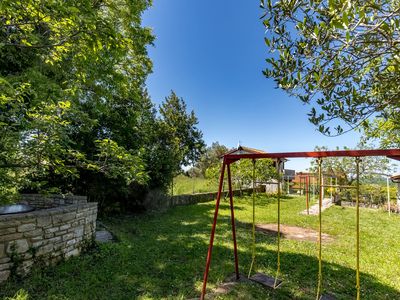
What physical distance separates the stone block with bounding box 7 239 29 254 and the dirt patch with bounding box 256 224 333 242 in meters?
6.22

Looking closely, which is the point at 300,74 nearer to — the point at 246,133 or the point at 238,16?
the point at 238,16

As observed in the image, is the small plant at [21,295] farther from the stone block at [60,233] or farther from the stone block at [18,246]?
the stone block at [60,233]

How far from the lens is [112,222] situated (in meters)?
8.27

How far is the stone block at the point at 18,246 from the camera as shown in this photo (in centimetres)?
376

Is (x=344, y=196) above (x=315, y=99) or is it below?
below

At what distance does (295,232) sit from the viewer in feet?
25.8

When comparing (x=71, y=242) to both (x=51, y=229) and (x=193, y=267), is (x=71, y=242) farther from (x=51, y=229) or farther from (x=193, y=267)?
(x=193, y=267)

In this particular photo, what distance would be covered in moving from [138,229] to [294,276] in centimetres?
480

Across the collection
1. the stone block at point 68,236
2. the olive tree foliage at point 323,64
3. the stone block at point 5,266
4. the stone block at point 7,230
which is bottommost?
the stone block at point 5,266

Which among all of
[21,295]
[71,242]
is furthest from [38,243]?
[21,295]

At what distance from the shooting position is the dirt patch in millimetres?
7163

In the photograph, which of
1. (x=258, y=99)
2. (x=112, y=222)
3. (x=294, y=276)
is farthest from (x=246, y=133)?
(x=294, y=276)

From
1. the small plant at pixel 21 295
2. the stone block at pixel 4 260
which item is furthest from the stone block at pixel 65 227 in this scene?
the small plant at pixel 21 295

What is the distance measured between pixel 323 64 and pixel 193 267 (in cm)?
396
